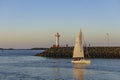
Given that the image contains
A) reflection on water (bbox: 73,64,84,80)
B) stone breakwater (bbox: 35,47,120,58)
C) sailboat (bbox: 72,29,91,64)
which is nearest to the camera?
reflection on water (bbox: 73,64,84,80)

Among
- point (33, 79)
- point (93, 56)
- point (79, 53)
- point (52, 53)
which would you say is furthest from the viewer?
point (52, 53)

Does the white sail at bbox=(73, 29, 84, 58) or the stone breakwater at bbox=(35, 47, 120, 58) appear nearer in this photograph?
the white sail at bbox=(73, 29, 84, 58)

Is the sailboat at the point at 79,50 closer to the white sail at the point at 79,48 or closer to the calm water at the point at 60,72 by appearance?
the white sail at the point at 79,48

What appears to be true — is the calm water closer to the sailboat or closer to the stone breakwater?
the sailboat

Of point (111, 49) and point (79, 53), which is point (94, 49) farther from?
point (79, 53)

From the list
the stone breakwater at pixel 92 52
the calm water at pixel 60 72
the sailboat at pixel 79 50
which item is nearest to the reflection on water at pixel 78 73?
the calm water at pixel 60 72

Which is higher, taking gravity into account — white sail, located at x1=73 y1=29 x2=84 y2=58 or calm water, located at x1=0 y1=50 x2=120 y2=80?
white sail, located at x1=73 y1=29 x2=84 y2=58

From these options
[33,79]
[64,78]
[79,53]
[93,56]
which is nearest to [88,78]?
[64,78]

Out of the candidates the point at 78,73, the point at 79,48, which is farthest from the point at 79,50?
the point at 78,73

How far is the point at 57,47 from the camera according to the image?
104 metres

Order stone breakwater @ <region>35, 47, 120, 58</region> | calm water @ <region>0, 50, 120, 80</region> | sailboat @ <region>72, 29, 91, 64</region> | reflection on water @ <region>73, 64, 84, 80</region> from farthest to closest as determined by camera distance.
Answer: stone breakwater @ <region>35, 47, 120, 58</region> → sailboat @ <region>72, 29, 91, 64</region> → reflection on water @ <region>73, 64, 84, 80</region> → calm water @ <region>0, 50, 120, 80</region>

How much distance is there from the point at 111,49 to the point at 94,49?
16.4 ft

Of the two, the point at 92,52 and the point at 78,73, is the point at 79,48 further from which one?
the point at 92,52

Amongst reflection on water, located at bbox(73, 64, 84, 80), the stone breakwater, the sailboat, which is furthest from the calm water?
the stone breakwater
